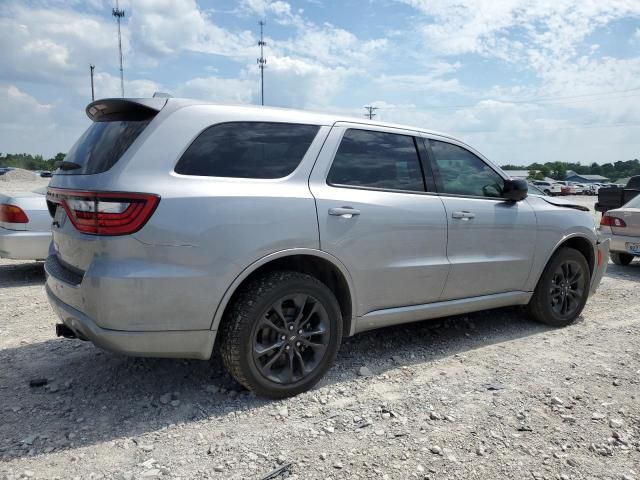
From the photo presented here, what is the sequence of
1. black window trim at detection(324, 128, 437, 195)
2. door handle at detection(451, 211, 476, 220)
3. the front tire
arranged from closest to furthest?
the front tire → black window trim at detection(324, 128, 437, 195) → door handle at detection(451, 211, 476, 220)

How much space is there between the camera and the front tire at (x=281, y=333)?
308cm

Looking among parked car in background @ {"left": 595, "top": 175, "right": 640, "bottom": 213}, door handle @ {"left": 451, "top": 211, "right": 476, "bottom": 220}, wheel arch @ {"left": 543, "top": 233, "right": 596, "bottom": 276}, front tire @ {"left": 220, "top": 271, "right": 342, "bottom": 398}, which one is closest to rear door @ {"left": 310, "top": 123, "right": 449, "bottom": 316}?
door handle @ {"left": 451, "top": 211, "right": 476, "bottom": 220}

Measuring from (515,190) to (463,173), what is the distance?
1.60 feet

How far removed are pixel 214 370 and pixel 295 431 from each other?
3.34ft

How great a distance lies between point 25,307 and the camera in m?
5.48

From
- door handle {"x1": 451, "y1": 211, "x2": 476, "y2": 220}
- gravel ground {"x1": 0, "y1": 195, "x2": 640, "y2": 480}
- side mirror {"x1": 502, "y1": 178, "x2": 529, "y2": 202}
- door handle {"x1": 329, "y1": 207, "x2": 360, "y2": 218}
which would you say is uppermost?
side mirror {"x1": 502, "y1": 178, "x2": 529, "y2": 202}

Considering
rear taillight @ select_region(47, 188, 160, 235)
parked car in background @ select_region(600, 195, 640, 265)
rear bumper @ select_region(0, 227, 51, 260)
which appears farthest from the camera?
parked car in background @ select_region(600, 195, 640, 265)

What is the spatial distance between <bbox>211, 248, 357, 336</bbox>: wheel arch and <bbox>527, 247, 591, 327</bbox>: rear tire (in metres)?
2.24

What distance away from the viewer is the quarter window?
163 inches

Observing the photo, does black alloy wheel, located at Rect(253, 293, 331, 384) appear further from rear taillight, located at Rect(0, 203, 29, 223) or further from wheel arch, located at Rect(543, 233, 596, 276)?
rear taillight, located at Rect(0, 203, 29, 223)

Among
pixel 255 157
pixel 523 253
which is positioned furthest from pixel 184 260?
pixel 523 253

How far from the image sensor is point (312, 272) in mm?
3510

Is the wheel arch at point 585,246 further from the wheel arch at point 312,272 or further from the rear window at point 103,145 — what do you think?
the rear window at point 103,145

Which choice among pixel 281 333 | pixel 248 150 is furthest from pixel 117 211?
pixel 281 333
